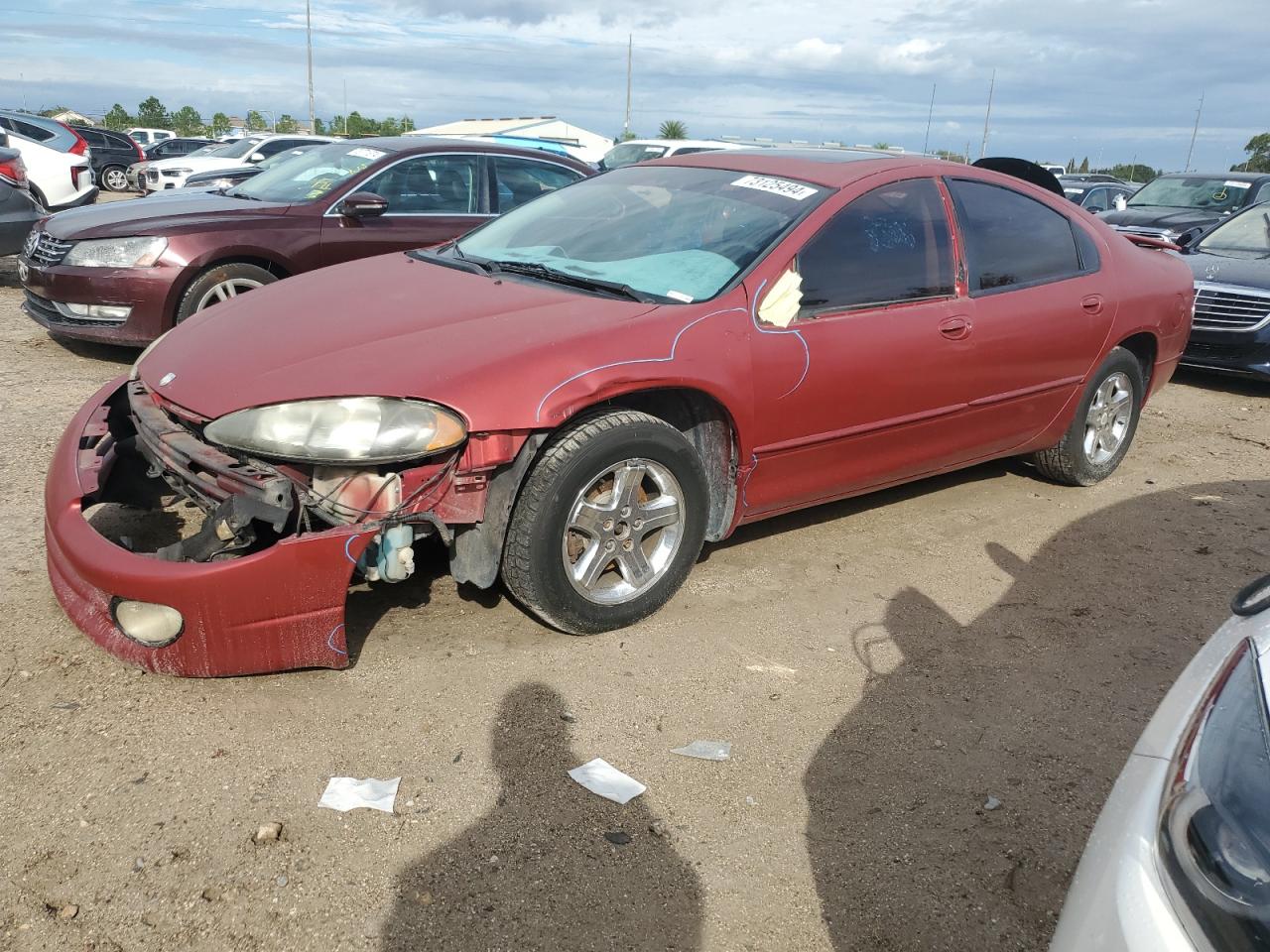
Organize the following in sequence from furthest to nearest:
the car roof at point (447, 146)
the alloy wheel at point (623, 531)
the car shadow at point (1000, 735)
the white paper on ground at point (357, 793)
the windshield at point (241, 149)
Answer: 1. the windshield at point (241, 149)
2. the car roof at point (447, 146)
3. the alloy wheel at point (623, 531)
4. the white paper on ground at point (357, 793)
5. the car shadow at point (1000, 735)

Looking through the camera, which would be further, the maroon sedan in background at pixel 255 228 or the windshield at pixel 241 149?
the windshield at pixel 241 149

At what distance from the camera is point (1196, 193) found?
1395cm

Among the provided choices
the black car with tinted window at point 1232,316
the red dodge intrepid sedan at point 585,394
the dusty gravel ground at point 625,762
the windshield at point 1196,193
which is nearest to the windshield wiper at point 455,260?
the red dodge intrepid sedan at point 585,394

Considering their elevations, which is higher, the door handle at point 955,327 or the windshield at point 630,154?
the door handle at point 955,327

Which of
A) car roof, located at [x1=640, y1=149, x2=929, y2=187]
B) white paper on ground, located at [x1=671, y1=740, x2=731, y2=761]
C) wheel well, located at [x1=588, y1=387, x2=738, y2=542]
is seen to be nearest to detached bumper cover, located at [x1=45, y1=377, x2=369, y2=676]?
white paper on ground, located at [x1=671, y1=740, x2=731, y2=761]

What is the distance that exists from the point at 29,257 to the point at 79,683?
4.63m

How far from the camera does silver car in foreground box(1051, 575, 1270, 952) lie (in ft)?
4.21

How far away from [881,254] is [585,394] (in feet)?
5.06

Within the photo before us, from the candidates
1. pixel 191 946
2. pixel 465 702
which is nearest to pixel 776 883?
pixel 465 702

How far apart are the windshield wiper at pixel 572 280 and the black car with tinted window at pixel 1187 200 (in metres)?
10.9

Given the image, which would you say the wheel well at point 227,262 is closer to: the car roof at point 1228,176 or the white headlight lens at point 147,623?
the white headlight lens at point 147,623

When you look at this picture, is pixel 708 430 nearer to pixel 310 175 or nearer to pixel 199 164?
pixel 310 175

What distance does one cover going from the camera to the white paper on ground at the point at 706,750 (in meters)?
2.87

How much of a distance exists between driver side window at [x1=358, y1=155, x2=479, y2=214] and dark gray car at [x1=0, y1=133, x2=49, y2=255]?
4.38m
